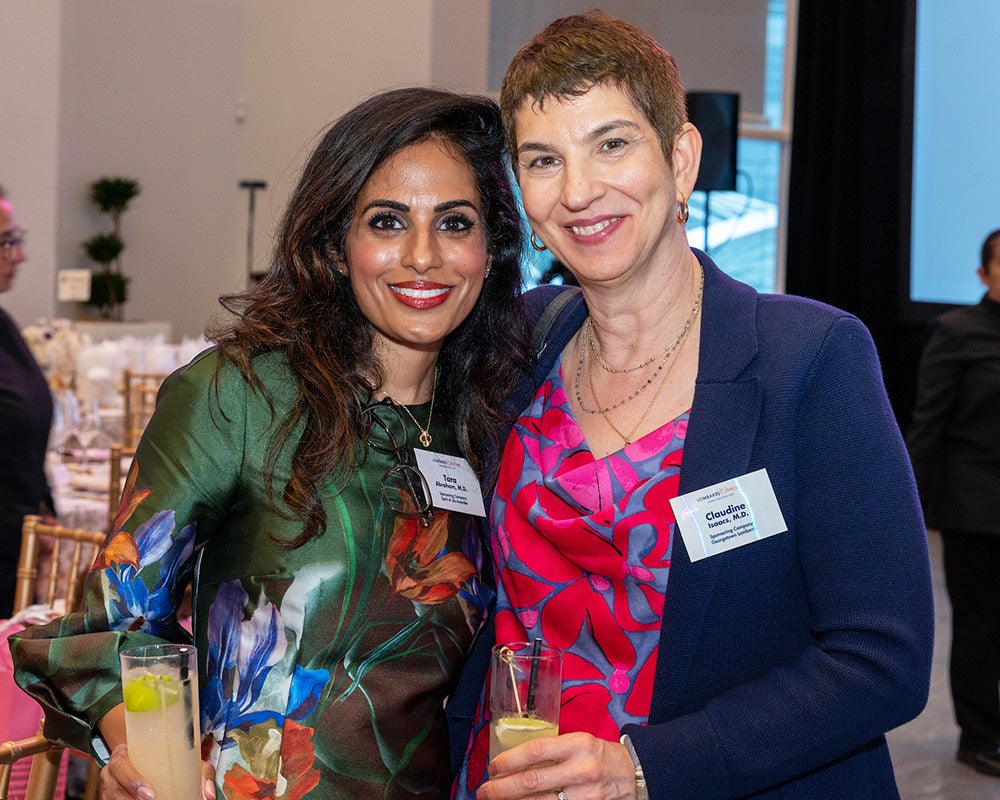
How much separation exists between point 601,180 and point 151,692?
851mm

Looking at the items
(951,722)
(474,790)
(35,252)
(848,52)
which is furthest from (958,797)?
(35,252)

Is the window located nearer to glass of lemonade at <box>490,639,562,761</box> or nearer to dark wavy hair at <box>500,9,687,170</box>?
dark wavy hair at <box>500,9,687,170</box>

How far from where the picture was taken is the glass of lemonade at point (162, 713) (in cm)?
137

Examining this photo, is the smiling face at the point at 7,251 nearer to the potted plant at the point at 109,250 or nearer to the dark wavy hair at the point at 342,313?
the dark wavy hair at the point at 342,313

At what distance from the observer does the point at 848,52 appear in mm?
9445

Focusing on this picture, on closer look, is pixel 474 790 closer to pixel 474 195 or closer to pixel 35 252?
pixel 474 195

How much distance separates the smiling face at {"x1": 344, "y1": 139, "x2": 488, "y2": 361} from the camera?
174 cm

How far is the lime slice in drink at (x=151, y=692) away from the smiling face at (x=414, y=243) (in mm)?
620

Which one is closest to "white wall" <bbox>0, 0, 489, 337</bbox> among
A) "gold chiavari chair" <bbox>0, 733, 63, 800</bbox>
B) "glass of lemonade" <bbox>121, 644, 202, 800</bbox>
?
"gold chiavari chair" <bbox>0, 733, 63, 800</bbox>

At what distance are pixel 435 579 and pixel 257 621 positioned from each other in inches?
10.2

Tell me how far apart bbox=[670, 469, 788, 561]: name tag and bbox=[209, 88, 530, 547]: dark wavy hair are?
17.6 inches

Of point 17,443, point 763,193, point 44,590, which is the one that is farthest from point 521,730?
point 763,193

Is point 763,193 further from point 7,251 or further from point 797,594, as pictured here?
point 797,594

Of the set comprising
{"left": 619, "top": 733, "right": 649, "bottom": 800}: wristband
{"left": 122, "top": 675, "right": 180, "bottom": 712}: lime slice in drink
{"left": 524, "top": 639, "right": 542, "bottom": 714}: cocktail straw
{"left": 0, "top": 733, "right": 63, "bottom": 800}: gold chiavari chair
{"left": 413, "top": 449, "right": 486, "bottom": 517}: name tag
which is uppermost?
{"left": 413, "top": 449, "right": 486, "bottom": 517}: name tag
